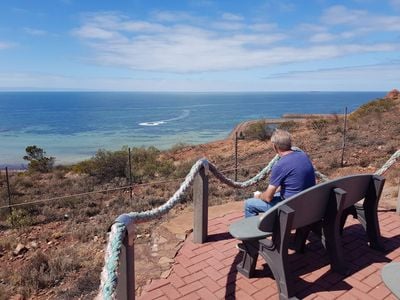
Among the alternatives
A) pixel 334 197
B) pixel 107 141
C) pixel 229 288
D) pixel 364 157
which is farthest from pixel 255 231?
pixel 107 141

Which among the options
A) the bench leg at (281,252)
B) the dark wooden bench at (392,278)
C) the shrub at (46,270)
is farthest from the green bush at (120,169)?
the dark wooden bench at (392,278)

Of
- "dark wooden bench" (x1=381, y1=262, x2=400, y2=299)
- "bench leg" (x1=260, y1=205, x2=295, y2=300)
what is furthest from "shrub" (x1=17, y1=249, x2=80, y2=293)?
"dark wooden bench" (x1=381, y1=262, x2=400, y2=299)

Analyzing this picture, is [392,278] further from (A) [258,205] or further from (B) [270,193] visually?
(A) [258,205]

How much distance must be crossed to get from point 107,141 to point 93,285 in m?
42.2

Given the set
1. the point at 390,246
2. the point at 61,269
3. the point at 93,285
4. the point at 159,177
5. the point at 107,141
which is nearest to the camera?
the point at 93,285

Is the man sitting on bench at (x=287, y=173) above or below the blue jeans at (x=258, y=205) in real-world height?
above

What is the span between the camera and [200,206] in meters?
4.03

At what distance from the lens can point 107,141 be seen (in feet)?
146

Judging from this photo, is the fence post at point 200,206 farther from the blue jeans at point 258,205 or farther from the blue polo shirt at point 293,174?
the blue polo shirt at point 293,174

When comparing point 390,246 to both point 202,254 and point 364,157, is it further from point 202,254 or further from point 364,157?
point 364,157

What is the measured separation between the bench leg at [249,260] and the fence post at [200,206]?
751mm

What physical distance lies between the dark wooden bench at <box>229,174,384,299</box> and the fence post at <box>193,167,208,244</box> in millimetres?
742

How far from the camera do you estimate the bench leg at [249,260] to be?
3165 millimetres

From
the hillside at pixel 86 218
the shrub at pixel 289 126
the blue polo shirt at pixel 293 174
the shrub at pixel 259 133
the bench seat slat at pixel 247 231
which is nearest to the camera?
the bench seat slat at pixel 247 231
